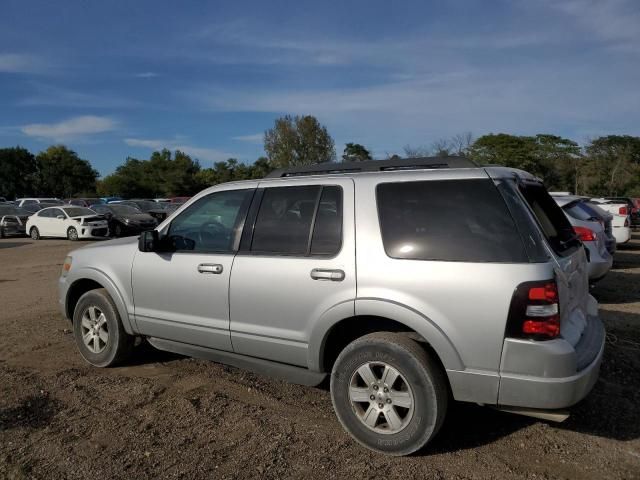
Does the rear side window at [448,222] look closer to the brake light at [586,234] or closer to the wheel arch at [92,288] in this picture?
the wheel arch at [92,288]

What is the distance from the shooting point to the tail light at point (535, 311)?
298cm

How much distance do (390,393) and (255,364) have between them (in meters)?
1.19

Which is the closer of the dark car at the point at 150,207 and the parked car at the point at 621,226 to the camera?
the parked car at the point at 621,226

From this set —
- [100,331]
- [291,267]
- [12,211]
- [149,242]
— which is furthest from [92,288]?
[12,211]

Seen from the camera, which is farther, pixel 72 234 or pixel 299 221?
pixel 72 234

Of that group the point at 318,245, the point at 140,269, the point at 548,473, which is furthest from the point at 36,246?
the point at 548,473

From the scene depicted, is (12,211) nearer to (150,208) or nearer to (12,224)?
(12,224)

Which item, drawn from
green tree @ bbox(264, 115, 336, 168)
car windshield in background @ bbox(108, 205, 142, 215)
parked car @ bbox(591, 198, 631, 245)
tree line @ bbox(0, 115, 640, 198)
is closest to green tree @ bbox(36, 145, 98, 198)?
tree line @ bbox(0, 115, 640, 198)

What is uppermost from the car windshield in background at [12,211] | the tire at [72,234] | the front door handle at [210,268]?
the front door handle at [210,268]

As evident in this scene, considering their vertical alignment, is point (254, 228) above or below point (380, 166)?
below

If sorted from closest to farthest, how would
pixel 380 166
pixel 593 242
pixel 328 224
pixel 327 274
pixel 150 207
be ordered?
pixel 327 274, pixel 328 224, pixel 380 166, pixel 593 242, pixel 150 207

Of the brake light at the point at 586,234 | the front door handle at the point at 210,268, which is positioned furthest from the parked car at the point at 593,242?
the front door handle at the point at 210,268

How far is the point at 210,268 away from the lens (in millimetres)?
4203

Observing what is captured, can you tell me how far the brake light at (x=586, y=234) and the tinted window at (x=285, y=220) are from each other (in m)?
5.35
